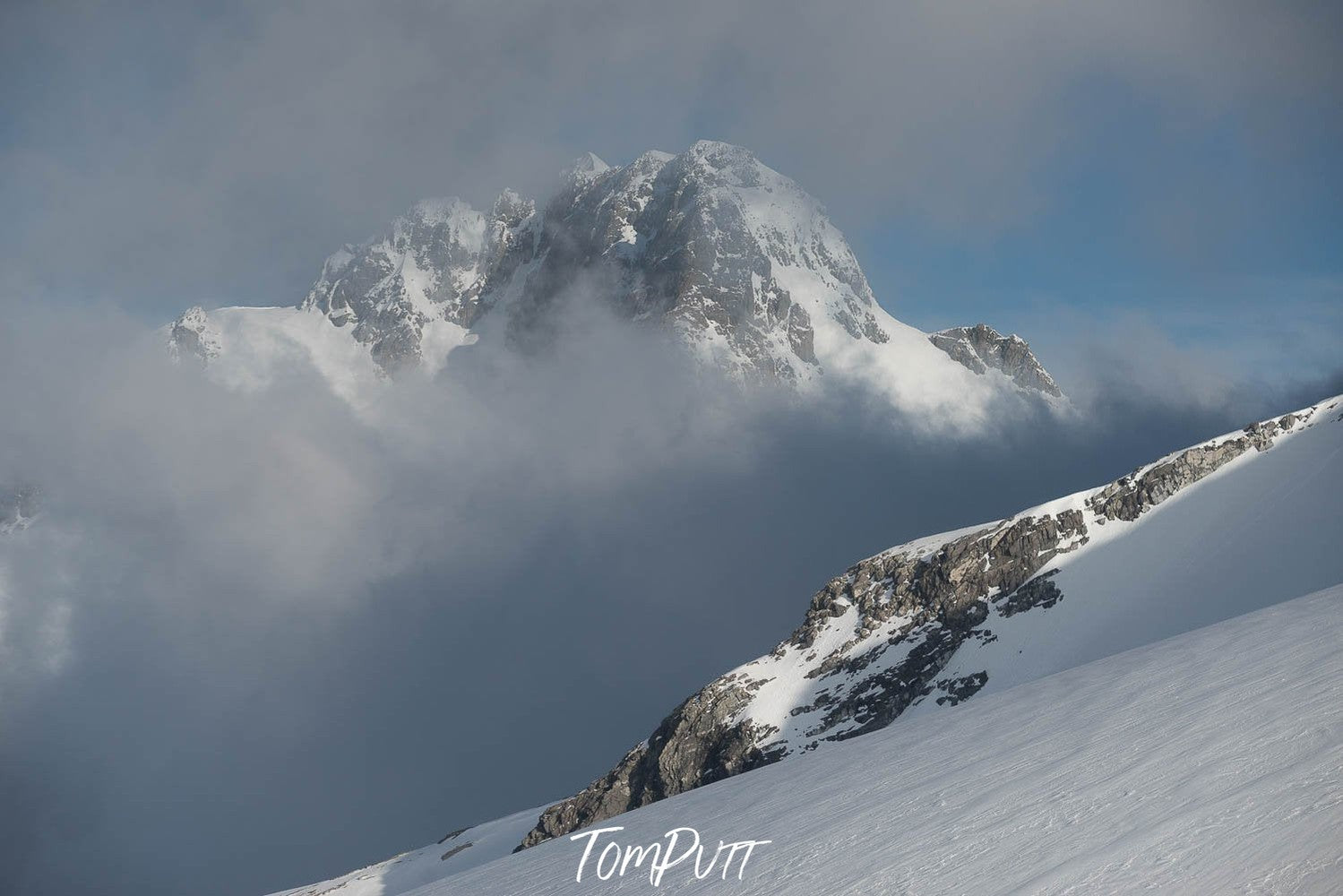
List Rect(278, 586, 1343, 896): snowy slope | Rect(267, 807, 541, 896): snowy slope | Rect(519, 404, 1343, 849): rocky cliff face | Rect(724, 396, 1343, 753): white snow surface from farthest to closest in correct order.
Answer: Rect(267, 807, 541, 896): snowy slope
Rect(519, 404, 1343, 849): rocky cliff face
Rect(724, 396, 1343, 753): white snow surface
Rect(278, 586, 1343, 896): snowy slope

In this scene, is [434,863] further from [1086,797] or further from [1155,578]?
[1086,797]

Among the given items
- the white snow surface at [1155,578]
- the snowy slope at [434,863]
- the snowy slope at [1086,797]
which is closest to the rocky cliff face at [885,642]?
the white snow surface at [1155,578]

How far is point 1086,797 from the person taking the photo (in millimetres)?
21750

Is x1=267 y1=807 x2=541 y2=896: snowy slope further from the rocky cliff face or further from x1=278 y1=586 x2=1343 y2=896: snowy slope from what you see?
x1=278 y1=586 x2=1343 y2=896: snowy slope

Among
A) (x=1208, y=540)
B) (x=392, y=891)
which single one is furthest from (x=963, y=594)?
(x=392, y=891)

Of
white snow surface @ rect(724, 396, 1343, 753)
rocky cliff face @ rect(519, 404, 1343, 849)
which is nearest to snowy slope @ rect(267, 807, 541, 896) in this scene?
rocky cliff face @ rect(519, 404, 1343, 849)

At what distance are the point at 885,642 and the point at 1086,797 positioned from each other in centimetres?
12055

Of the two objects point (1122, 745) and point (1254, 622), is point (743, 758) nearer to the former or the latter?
point (1254, 622)

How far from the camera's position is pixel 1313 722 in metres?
21.2

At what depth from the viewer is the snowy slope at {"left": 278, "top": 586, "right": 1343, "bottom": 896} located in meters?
17.0

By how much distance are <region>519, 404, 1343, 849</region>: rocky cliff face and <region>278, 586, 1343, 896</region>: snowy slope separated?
86.4 meters

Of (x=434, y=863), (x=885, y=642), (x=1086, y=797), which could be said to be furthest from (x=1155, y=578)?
(x=1086, y=797)

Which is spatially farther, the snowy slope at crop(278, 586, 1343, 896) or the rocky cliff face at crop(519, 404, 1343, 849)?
the rocky cliff face at crop(519, 404, 1343, 849)

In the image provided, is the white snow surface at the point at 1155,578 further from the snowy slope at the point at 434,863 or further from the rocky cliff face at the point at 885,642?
the snowy slope at the point at 434,863
